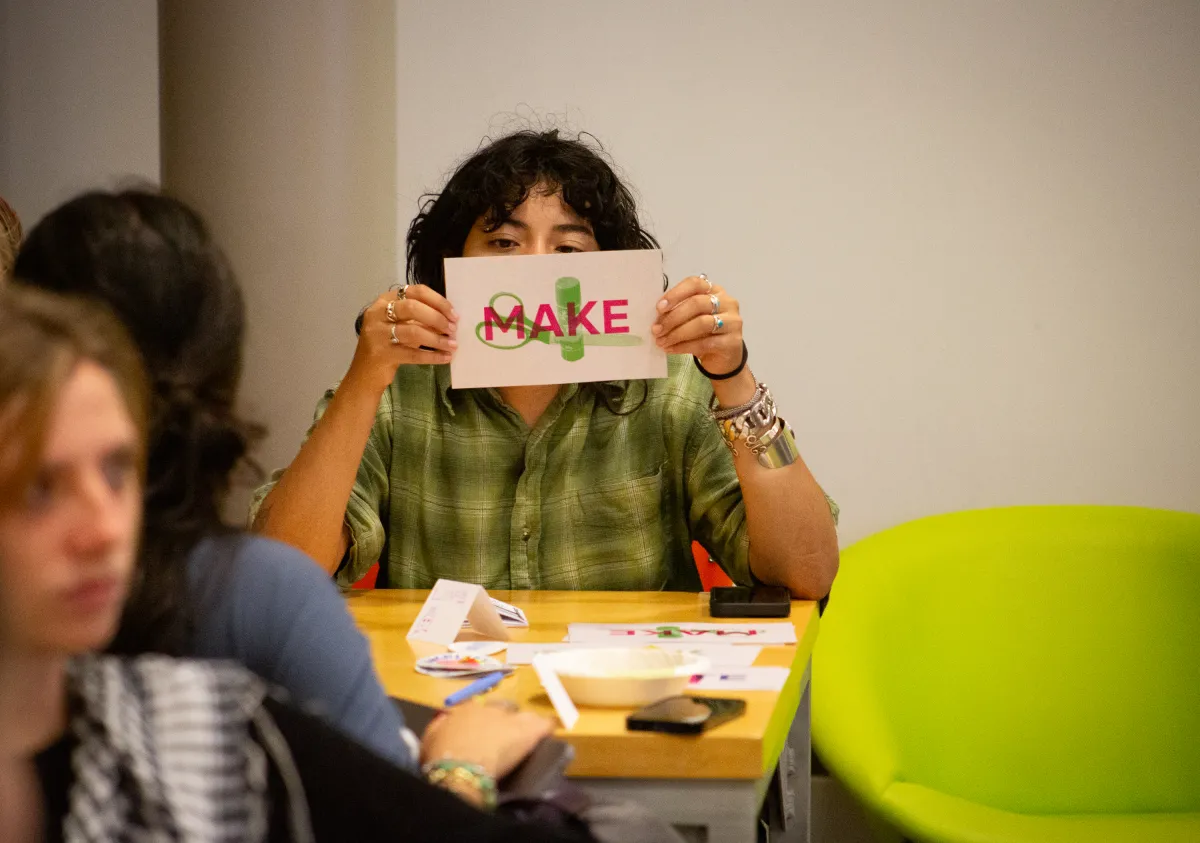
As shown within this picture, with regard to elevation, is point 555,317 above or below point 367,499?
above

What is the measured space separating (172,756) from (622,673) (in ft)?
2.27

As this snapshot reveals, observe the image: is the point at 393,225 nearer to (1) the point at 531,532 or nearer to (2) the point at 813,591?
(1) the point at 531,532

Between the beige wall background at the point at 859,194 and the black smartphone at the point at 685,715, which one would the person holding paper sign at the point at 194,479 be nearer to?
the black smartphone at the point at 685,715

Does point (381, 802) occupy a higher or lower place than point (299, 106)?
lower

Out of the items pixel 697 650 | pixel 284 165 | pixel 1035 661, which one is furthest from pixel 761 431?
pixel 284 165

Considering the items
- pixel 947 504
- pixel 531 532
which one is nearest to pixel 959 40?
pixel 947 504

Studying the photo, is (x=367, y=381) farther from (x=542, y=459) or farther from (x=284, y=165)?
(x=284, y=165)

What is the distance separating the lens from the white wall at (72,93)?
10.6 feet

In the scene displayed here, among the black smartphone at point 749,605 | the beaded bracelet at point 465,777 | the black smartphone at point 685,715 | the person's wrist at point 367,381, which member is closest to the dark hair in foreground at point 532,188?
the person's wrist at point 367,381

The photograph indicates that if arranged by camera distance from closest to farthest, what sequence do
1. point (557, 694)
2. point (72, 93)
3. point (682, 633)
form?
point (557, 694) < point (682, 633) < point (72, 93)

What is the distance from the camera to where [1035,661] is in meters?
2.51

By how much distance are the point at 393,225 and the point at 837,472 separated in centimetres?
119

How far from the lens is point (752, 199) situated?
294 cm

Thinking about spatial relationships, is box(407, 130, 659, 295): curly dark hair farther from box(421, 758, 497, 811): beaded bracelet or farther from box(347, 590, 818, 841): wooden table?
box(421, 758, 497, 811): beaded bracelet
